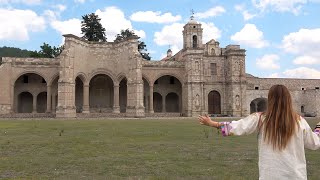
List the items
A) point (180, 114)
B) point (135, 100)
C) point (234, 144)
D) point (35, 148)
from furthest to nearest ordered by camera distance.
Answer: point (180, 114)
point (135, 100)
point (234, 144)
point (35, 148)

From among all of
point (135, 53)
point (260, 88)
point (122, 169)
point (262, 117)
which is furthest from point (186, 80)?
point (262, 117)

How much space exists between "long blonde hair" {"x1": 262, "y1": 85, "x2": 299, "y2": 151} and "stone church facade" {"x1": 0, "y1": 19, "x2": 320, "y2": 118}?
39.9 metres

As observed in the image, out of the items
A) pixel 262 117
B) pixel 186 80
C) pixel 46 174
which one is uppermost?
pixel 186 80

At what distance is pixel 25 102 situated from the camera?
Result: 50.2 meters

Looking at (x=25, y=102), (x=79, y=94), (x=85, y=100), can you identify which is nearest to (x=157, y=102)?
(x=79, y=94)

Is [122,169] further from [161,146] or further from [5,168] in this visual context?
[161,146]

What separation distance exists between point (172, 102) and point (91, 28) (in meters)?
22.2

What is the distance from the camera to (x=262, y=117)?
410 centimetres

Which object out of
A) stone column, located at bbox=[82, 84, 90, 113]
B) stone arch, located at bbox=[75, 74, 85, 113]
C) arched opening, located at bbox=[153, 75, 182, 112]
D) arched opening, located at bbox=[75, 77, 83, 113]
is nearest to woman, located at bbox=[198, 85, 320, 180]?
stone column, located at bbox=[82, 84, 90, 113]

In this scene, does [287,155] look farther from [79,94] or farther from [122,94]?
[122,94]

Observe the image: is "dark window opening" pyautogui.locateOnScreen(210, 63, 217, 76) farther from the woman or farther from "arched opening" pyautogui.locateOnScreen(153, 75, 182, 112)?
the woman

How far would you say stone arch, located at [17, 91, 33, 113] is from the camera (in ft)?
164

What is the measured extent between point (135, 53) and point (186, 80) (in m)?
7.70

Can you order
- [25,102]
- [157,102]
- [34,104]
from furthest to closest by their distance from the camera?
[157,102]
[25,102]
[34,104]
